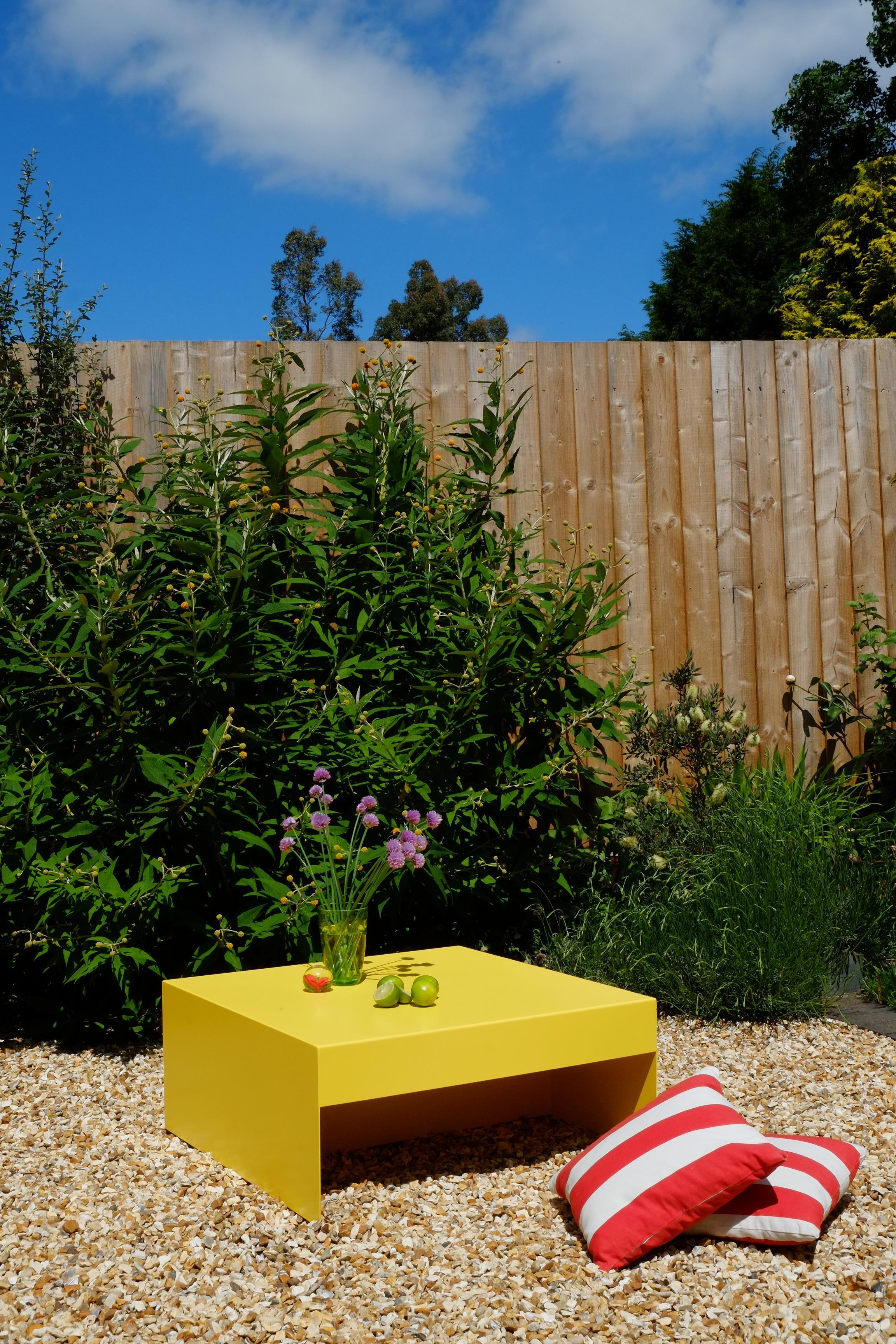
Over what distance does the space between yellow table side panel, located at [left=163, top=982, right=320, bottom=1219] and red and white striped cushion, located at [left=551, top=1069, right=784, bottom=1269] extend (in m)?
0.47

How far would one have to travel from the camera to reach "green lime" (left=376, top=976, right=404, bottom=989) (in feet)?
7.27

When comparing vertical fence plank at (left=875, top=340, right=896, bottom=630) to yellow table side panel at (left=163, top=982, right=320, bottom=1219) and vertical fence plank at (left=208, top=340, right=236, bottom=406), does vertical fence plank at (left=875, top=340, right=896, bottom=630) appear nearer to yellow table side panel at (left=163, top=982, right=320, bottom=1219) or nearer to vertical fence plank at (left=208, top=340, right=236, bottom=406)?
vertical fence plank at (left=208, top=340, right=236, bottom=406)

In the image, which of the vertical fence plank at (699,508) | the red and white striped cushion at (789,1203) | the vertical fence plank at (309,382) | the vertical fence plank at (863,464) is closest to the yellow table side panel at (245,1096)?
the red and white striped cushion at (789,1203)

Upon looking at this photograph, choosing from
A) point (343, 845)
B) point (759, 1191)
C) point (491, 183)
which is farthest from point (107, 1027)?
point (491, 183)

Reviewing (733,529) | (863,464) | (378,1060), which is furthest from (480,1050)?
(863,464)

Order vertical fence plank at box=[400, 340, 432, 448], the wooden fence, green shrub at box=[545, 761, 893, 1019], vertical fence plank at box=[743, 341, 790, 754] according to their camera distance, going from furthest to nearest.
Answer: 1. vertical fence plank at box=[743, 341, 790, 754]
2. the wooden fence
3. vertical fence plank at box=[400, 340, 432, 448]
4. green shrub at box=[545, 761, 893, 1019]

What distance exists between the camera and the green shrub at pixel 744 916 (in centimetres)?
305

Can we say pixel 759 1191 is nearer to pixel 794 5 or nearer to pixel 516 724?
pixel 516 724

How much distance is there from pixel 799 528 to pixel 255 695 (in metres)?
2.45

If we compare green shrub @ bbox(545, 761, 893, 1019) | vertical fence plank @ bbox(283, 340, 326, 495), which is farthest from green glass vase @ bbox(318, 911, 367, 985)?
vertical fence plank @ bbox(283, 340, 326, 495)

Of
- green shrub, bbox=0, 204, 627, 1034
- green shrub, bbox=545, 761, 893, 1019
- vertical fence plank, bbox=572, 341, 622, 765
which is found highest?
vertical fence plank, bbox=572, 341, 622, 765

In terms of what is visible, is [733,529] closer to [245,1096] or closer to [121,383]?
[121,383]

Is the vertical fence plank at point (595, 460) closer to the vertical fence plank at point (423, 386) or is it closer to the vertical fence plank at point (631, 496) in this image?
the vertical fence plank at point (631, 496)

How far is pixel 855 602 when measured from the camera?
174 inches
